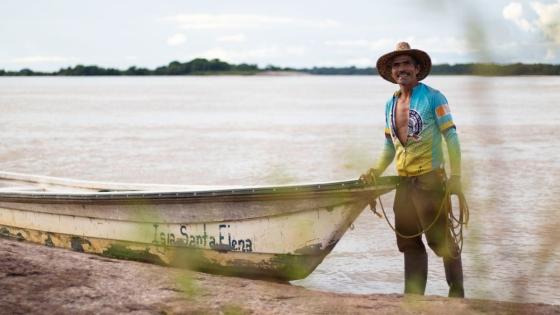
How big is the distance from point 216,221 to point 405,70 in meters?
2.19

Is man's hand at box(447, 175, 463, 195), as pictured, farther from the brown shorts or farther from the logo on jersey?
the logo on jersey

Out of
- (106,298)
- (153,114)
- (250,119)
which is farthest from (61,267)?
(153,114)

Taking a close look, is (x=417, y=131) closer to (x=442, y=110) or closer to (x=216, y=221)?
(x=442, y=110)

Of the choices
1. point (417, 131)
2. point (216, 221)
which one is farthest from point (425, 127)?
point (216, 221)

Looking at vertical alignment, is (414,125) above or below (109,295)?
above

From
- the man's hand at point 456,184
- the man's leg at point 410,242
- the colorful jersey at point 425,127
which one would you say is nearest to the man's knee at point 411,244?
the man's leg at point 410,242

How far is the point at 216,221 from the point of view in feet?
19.2

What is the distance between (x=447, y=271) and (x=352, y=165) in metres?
4.24

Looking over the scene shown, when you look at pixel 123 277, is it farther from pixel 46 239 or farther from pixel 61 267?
pixel 46 239

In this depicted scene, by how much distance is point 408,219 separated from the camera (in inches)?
179

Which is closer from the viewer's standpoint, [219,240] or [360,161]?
[360,161]

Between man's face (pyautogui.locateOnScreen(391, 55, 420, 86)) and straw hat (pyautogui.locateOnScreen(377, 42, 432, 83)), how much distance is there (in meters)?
0.03

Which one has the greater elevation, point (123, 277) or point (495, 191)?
point (495, 191)

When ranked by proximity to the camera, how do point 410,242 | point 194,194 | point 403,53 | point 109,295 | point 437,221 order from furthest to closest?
1. point 194,194
2. point 410,242
3. point 109,295
4. point 403,53
5. point 437,221
